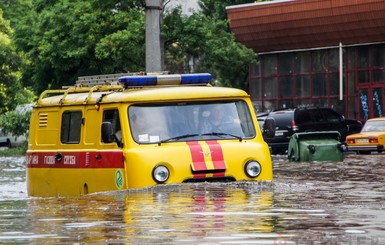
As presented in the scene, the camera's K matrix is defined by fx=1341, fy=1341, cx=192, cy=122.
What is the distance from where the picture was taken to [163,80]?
1973 centimetres

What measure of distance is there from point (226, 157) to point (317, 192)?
1.63 meters

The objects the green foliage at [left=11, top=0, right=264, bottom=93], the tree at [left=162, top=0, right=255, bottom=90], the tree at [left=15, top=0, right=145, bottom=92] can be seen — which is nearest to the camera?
the tree at [left=15, top=0, right=145, bottom=92]

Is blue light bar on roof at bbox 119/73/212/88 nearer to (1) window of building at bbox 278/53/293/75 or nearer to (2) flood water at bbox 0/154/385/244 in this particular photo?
(2) flood water at bbox 0/154/385/244

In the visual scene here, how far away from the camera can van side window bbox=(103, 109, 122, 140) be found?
1888 centimetres

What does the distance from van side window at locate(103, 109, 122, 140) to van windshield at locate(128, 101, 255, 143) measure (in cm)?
24

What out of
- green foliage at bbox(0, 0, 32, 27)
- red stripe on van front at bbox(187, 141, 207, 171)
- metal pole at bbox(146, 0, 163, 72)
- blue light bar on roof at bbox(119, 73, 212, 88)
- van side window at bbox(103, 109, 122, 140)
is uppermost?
green foliage at bbox(0, 0, 32, 27)

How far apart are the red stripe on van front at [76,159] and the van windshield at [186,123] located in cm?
44

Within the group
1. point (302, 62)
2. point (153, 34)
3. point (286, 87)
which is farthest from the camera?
point (286, 87)

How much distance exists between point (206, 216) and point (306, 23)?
157 feet

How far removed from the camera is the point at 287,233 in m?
11.8

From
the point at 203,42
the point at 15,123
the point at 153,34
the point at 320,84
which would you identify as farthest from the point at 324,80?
the point at 153,34

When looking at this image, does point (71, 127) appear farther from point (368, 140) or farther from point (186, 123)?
point (368, 140)

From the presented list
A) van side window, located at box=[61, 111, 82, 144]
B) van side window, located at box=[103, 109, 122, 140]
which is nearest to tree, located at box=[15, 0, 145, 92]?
van side window, located at box=[61, 111, 82, 144]

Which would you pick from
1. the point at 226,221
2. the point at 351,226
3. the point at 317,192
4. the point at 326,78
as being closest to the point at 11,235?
the point at 226,221
